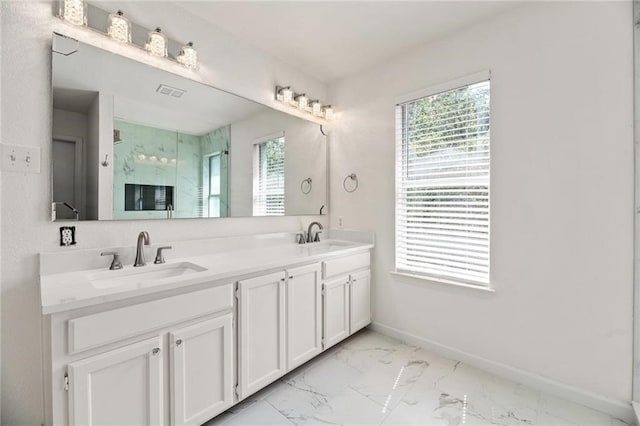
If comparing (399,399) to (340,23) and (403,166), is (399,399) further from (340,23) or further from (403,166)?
(340,23)

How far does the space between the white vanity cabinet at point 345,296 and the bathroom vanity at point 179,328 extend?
16 millimetres

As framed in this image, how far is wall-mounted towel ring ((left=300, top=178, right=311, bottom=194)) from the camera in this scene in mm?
2821

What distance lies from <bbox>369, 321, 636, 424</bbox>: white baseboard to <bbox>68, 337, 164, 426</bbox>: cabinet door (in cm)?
197

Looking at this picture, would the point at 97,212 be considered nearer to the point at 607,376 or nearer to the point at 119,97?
the point at 119,97

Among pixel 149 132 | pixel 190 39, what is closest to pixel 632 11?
pixel 190 39

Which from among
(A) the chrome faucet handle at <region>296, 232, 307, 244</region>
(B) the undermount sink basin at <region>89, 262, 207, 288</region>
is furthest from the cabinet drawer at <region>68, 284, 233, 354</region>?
(A) the chrome faucet handle at <region>296, 232, 307, 244</region>

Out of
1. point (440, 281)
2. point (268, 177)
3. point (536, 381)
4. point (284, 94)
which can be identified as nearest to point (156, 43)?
point (284, 94)

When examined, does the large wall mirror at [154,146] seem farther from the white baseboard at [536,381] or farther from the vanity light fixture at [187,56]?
the white baseboard at [536,381]

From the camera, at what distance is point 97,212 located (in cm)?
161

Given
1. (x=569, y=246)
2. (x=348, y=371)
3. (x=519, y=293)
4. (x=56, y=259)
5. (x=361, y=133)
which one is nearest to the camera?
(x=56, y=259)

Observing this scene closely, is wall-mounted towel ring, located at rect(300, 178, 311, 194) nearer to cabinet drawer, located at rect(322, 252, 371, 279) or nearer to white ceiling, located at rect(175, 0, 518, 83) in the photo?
cabinet drawer, located at rect(322, 252, 371, 279)

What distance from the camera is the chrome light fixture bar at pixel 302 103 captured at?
103 inches

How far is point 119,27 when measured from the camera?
5.41 ft

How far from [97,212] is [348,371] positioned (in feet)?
6.31
